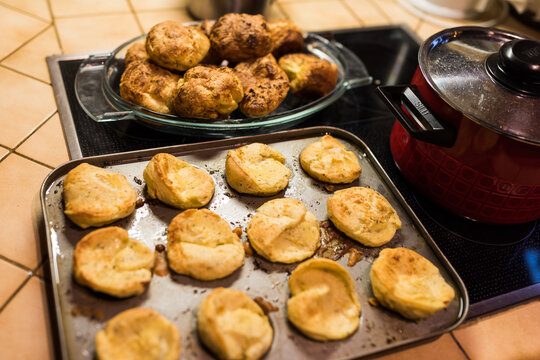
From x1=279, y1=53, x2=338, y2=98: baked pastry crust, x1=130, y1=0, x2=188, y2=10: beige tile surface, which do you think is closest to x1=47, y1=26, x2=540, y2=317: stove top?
x1=279, y1=53, x2=338, y2=98: baked pastry crust

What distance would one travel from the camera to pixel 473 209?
1.03 meters

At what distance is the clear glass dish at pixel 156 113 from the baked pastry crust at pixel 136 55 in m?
0.05

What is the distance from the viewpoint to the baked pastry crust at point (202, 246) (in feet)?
2.69

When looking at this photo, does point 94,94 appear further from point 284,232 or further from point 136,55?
point 284,232

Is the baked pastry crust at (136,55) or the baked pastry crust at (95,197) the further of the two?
the baked pastry crust at (136,55)

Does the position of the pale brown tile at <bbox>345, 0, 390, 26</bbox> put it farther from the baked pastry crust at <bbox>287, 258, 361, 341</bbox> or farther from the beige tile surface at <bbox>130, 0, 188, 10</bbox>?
the baked pastry crust at <bbox>287, 258, 361, 341</bbox>

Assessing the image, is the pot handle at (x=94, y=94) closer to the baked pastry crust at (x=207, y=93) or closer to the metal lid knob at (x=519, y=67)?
the baked pastry crust at (x=207, y=93)

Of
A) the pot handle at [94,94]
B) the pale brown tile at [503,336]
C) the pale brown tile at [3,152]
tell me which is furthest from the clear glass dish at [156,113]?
the pale brown tile at [503,336]

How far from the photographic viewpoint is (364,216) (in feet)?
3.12

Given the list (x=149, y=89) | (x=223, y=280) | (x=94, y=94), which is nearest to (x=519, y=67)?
(x=223, y=280)

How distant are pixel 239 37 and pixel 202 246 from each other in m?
0.66

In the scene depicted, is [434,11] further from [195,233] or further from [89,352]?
[89,352]

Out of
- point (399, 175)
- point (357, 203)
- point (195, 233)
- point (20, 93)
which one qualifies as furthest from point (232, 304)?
point (20, 93)

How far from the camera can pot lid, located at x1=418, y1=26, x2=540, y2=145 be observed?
2.89 ft
